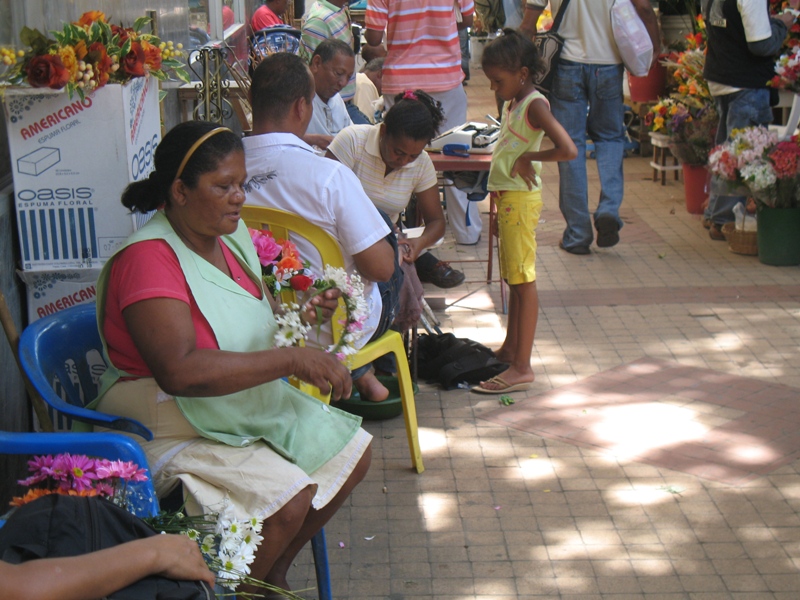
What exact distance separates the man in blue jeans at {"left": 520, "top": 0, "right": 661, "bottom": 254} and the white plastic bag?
7cm

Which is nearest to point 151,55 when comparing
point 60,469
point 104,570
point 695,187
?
point 60,469

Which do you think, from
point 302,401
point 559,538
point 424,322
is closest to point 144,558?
point 302,401

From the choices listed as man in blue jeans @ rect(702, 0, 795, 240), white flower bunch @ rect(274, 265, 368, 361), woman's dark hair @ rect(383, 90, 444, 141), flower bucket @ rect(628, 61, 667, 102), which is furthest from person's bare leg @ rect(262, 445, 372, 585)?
flower bucket @ rect(628, 61, 667, 102)

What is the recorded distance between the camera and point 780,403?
4582 millimetres

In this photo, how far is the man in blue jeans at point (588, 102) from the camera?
23.0 ft

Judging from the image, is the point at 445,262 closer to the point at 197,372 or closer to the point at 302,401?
the point at 302,401

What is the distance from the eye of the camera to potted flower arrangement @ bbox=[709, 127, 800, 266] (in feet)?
21.2

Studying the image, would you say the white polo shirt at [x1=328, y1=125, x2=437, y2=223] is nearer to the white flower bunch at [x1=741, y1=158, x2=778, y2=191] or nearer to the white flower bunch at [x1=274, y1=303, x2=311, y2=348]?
the white flower bunch at [x1=274, y1=303, x2=311, y2=348]

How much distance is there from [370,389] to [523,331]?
2.80 feet

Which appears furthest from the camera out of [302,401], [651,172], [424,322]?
[651,172]

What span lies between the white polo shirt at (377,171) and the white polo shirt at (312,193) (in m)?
0.91

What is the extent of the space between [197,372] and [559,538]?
1670mm

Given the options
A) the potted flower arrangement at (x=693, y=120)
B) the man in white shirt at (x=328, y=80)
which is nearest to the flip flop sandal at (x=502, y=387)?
the man in white shirt at (x=328, y=80)

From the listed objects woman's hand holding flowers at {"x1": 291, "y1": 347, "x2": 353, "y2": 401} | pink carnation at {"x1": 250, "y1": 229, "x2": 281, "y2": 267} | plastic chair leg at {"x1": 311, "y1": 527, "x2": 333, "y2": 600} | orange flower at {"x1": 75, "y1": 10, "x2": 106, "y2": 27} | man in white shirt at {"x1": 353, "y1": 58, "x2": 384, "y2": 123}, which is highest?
orange flower at {"x1": 75, "y1": 10, "x2": 106, "y2": 27}
